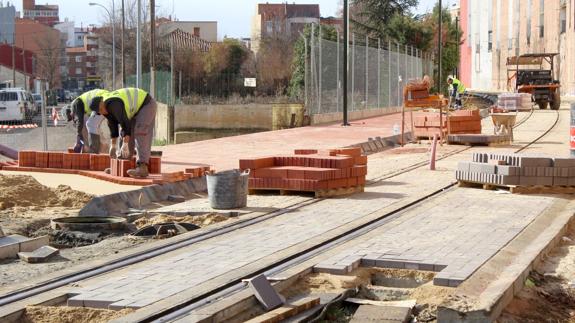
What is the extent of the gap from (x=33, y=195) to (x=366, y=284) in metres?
7.20

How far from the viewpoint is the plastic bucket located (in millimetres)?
12930

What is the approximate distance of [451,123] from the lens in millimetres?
26859

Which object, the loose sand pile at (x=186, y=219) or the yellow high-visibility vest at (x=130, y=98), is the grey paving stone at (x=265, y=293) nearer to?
the loose sand pile at (x=186, y=219)

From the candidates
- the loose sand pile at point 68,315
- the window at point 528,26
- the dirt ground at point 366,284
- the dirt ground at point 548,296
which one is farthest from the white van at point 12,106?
the window at point 528,26

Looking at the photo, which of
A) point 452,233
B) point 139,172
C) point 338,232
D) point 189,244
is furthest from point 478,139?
point 189,244

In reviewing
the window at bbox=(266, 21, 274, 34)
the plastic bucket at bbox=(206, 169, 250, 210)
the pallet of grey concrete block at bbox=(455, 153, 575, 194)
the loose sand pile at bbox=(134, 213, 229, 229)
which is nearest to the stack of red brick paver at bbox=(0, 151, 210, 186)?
the plastic bucket at bbox=(206, 169, 250, 210)

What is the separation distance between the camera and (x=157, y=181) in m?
15.2

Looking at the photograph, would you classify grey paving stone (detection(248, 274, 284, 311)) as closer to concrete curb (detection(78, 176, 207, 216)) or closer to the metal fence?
concrete curb (detection(78, 176, 207, 216))

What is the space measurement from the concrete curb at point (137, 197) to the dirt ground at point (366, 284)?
5.26 meters

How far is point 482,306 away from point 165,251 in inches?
156

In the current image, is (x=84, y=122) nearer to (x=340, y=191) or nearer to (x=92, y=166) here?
(x=92, y=166)

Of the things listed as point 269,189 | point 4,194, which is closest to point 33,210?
point 4,194

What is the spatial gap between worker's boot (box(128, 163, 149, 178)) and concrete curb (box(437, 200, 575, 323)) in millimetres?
6780

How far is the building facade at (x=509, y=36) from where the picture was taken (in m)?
71.6
